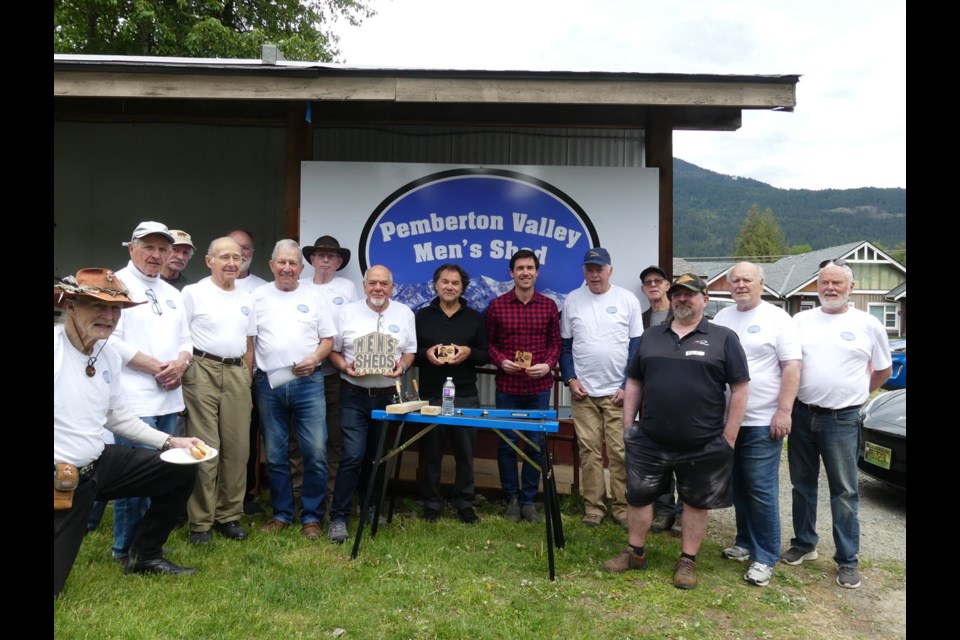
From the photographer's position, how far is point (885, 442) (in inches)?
225

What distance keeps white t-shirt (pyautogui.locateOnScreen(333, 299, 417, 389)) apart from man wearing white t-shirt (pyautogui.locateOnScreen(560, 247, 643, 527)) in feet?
3.97

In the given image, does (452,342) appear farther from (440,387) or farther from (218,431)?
(218,431)

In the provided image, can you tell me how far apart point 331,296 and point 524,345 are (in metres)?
1.49

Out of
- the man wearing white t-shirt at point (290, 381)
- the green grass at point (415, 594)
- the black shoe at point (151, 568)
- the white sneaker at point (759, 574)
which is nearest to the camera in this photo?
the green grass at point (415, 594)

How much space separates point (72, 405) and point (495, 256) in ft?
10.8

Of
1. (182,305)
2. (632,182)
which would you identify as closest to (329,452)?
(182,305)

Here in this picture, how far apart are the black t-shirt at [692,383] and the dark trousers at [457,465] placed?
144 cm

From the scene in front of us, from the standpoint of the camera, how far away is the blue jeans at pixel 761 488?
13.4 feet

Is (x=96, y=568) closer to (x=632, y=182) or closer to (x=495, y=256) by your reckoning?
(x=495, y=256)

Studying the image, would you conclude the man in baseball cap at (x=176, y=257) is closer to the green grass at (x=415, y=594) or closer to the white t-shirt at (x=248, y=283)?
the white t-shirt at (x=248, y=283)

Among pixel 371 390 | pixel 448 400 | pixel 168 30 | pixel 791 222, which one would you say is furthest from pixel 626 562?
pixel 791 222

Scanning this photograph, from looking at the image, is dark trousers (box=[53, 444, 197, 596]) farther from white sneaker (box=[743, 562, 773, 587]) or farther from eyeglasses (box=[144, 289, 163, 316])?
white sneaker (box=[743, 562, 773, 587])

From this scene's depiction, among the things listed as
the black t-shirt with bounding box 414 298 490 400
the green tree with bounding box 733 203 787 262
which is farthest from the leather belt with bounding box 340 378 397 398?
the green tree with bounding box 733 203 787 262

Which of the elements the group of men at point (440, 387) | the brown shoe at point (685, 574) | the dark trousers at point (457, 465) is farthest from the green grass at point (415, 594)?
the dark trousers at point (457, 465)
